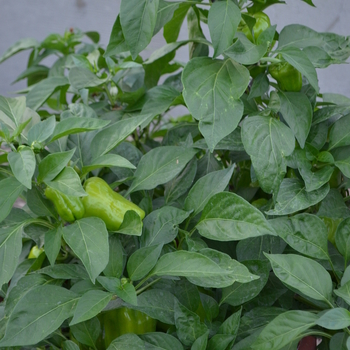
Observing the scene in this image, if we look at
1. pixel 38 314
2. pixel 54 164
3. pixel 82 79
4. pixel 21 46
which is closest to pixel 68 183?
pixel 54 164

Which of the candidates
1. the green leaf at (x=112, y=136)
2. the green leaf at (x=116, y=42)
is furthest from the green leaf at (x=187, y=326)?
the green leaf at (x=116, y=42)

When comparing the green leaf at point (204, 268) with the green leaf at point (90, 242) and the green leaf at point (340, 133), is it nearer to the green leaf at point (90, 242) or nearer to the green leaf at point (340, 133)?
the green leaf at point (90, 242)

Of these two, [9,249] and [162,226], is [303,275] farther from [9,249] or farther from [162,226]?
[9,249]

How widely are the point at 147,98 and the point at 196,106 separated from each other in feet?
0.73

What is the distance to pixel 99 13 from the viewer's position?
1.95 meters

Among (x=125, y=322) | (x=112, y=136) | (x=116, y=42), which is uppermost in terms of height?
(x=116, y=42)

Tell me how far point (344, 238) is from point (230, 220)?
0.15 metres

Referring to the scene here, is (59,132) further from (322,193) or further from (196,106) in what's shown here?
(322,193)

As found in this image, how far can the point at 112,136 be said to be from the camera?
59 centimetres

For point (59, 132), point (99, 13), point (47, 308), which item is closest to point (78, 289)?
point (47, 308)

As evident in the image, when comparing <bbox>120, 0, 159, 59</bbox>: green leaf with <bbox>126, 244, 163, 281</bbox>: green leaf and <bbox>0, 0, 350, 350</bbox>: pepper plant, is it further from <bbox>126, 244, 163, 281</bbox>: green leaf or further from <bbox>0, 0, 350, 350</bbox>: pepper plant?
<bbox>126, 244, 163, 281</bbox>: green leaf

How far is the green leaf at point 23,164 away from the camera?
1.53 feet

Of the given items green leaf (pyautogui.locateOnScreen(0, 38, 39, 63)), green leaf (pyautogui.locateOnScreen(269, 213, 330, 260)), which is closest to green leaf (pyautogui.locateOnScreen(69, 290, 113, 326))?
green leaf (pyautogui.locateOnScreen(269, 213, 330, 260))

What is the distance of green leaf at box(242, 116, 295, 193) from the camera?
0.54 m
